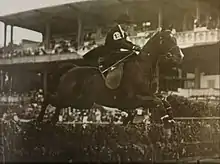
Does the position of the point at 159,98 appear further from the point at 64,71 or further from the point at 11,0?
the point at 11,0

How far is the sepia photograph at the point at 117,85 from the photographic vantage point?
1456mm

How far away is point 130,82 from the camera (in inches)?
57.7

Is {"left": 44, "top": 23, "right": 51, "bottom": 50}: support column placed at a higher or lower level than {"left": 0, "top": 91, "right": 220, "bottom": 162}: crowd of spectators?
higher

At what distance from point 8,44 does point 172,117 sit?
0.55 metres

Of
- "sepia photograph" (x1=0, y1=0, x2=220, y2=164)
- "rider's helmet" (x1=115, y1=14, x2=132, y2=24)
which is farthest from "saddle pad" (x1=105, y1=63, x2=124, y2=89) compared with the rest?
"rider's helmet" (x1=115, y1=14, x2=132, y2=24)

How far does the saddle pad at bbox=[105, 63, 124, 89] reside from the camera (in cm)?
146

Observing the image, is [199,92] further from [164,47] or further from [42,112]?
[42,112]

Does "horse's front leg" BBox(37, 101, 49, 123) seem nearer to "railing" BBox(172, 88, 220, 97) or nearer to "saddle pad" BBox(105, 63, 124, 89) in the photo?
"saddle pad" BBox(105, 63, 124, 89)

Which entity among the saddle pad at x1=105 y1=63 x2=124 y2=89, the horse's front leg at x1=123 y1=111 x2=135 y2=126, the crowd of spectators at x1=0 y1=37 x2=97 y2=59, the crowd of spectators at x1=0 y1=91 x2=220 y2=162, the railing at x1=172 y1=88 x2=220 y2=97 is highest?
the crowd of spectators at x1=0 y1=37 x2=97 y2=59

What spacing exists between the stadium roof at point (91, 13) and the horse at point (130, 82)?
73 millimetres

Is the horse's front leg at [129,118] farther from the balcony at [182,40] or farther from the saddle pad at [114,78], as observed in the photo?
the balcony at [182,40]

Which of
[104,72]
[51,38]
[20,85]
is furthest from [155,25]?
[20,85]

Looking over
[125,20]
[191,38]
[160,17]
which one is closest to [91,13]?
[125,20]

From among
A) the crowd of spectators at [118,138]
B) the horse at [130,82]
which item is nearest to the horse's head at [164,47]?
the horse at [130,82]
